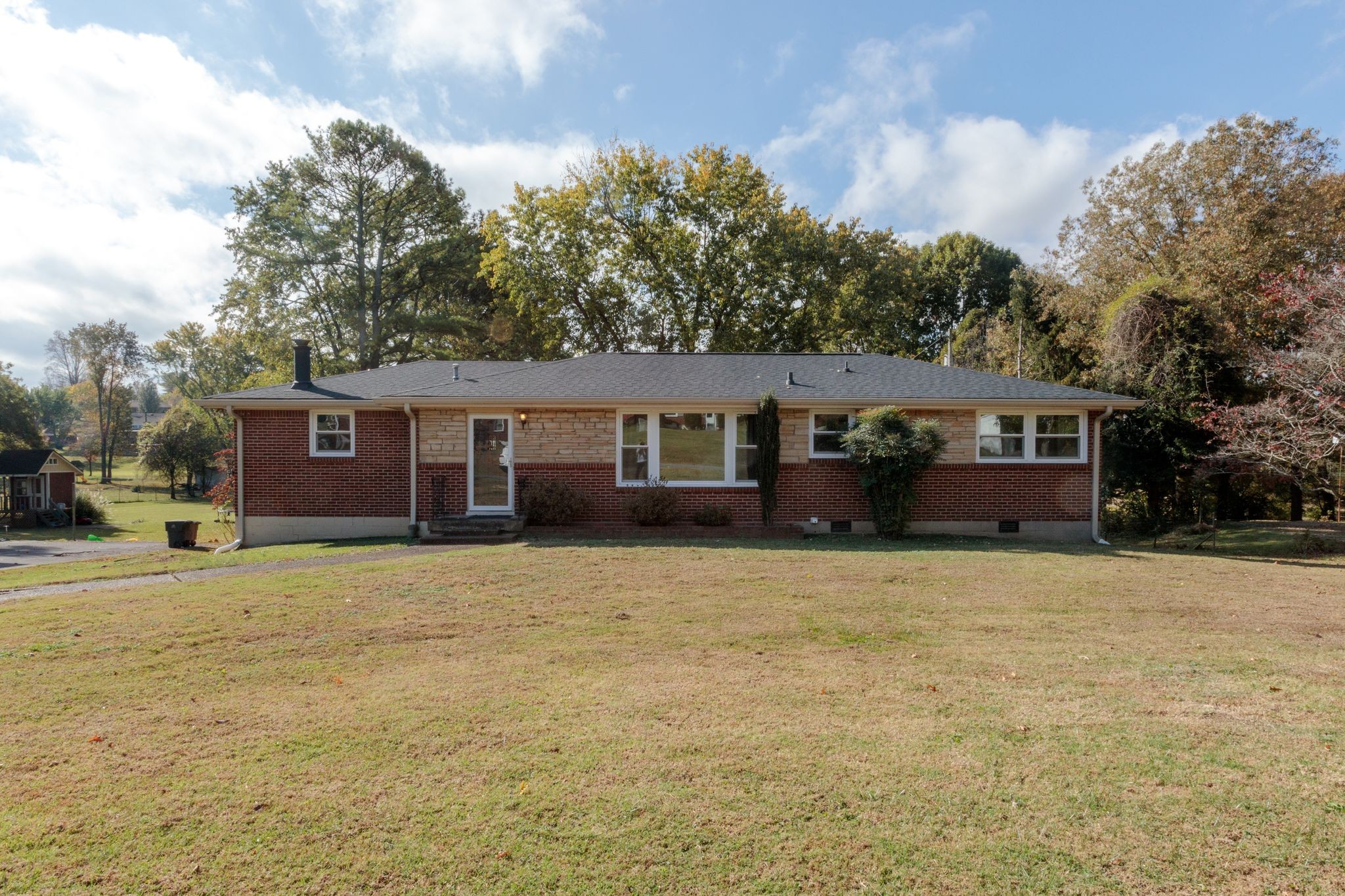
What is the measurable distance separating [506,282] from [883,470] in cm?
2253

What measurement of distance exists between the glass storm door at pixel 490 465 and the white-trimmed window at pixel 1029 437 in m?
Result: 9.82

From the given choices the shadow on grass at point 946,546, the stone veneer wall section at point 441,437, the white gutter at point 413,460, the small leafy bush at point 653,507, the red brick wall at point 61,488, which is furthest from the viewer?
the red brick wall at point 61,488

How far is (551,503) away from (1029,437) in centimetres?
1004

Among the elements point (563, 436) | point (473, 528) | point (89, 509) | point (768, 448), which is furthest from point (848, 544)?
point (89, 509)

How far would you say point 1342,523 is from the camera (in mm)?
16938

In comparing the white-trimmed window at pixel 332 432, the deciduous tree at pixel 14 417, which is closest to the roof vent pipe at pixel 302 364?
the white-trimmed window at pixel 332 432

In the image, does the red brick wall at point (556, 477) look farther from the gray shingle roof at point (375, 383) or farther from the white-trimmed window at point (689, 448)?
the gray shingle roof at point (375, 383)

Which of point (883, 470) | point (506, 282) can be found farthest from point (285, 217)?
point (883, 470)

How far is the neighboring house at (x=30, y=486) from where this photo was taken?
2677cm

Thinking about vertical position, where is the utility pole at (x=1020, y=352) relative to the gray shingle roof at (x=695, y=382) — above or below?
above

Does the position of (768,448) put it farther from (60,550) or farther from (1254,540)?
(60,550)

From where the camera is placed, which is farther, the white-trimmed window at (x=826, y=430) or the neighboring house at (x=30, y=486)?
the neighboring house at (x=30, y=486)

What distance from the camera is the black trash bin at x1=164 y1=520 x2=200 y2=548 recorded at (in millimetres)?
15178

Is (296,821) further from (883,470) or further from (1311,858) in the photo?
(883,470)
